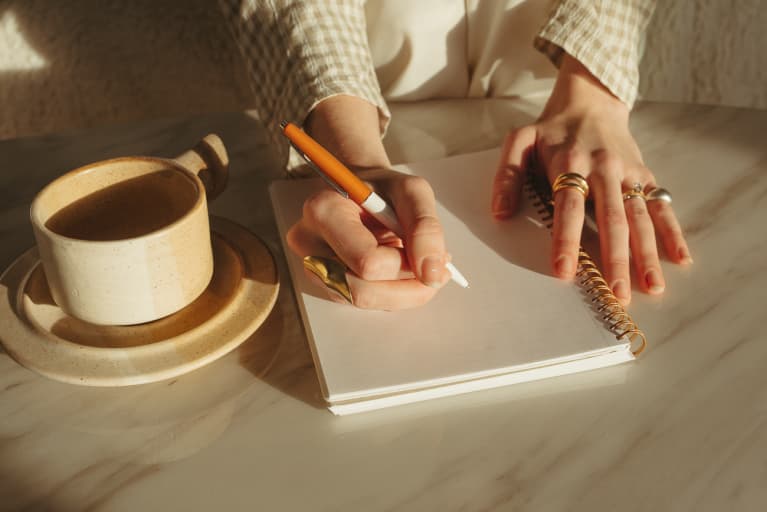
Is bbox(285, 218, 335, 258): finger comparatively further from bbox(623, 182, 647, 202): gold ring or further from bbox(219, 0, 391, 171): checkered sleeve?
bbox(623, 182, 647, 202): gold ring

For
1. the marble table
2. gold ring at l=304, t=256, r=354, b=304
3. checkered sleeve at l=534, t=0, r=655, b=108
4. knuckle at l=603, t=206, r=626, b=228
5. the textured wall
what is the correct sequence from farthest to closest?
1. the textured wall
2. checkered sleeve at l=534, t=0, r=655, b=108
3. knuckle at l=603, t=206, r=626, b=228
4. gold ring at l=304, t=256, r=354, b=304
5. the marble table

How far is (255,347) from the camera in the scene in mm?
686

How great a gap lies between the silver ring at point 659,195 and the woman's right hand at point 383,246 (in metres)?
0.29

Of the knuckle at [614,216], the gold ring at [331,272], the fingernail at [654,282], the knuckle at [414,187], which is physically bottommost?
the fingernail at [654,282]

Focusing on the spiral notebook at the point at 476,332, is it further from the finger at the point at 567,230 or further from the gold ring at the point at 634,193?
the gold ring at the point at 634,193

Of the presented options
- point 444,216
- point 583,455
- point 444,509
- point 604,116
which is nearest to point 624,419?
point 583,455

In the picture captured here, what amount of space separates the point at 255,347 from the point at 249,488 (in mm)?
153

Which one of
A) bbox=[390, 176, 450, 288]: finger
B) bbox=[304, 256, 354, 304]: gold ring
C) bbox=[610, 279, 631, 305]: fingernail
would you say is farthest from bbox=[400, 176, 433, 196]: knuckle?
bbox=[610, 279, 631, 305]: fingernail

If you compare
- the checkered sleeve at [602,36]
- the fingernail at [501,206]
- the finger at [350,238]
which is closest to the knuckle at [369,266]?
the finger at [350,238]

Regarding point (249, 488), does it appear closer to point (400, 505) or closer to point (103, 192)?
point (400, 505)

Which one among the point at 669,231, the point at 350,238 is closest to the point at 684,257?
the point at 669,231

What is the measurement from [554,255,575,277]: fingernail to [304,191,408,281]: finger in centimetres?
16

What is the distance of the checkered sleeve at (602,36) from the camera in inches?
37.7

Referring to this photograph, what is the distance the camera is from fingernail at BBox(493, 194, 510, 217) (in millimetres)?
798
